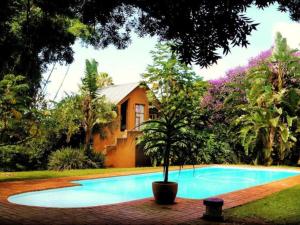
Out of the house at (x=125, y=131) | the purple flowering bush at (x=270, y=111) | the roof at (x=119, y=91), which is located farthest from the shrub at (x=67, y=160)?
the purple flowering bush at (x=270, y=111)

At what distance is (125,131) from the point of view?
18922 millimetres

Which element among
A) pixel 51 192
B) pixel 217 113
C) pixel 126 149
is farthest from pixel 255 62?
pixel 51 192

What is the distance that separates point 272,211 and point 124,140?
1233 cm

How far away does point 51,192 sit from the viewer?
9516 mm

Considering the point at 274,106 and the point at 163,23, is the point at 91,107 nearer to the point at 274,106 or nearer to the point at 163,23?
the point at 274,106

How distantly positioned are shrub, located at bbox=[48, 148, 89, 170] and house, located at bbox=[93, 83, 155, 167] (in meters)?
2.22

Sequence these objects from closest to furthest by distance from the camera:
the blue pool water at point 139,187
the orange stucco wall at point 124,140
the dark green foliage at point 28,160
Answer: the blue pool water at point 139,187
the dark green foliage at point 28,160
the orange stucco wall at point 124,140

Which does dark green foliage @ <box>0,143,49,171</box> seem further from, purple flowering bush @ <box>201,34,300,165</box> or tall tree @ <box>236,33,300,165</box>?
tall tree @ <box>236,33,300,165</box>

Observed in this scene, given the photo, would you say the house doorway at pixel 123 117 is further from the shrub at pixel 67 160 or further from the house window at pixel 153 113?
the shrub at pixel 67 160

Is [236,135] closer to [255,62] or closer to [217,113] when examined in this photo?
[217,113]

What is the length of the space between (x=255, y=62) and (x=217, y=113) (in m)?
3.94

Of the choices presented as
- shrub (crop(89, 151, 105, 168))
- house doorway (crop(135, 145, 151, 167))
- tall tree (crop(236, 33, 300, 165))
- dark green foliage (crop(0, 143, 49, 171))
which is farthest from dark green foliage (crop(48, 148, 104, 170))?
tall tree (crop(236, 33, 300, 165))

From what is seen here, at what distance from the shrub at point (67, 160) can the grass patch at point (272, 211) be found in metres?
8.98

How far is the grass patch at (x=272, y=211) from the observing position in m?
6.15
